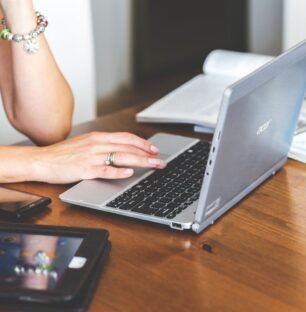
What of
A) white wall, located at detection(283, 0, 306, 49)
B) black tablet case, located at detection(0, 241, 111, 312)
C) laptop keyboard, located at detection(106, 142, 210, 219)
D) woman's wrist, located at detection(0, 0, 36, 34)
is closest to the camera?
black tablet case, located at detection(0, 241, 111, 312)

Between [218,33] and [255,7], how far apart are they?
0.38 meters

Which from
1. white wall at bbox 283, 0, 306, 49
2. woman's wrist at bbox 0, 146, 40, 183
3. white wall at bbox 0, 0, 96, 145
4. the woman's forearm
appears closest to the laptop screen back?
woman's wrist at bbox 0, 146, 40, 183

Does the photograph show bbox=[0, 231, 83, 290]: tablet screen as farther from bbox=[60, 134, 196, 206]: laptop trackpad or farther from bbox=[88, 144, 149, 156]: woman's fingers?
bbox=[88, 144, 149, 156]: woman's fingers

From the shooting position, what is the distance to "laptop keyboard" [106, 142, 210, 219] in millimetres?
989

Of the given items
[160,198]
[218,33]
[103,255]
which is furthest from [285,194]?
[218,33]

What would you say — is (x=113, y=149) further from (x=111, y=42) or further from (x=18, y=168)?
(x=111, y=42)

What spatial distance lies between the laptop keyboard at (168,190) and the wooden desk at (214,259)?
0.9 inches

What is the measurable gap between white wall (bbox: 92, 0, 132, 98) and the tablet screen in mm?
2222

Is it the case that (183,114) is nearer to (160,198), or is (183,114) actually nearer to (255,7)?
(160,198)

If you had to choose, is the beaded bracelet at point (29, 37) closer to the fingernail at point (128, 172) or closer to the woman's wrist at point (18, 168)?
the woman's wrist at point (18, 168)

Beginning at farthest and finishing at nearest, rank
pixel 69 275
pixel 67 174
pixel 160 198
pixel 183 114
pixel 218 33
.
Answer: pixel 218 33
pixel 183 114
pixel 67 174
pixel 160 198
pixel 69 275

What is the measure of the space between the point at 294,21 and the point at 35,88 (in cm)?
104

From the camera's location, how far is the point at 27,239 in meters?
0.89

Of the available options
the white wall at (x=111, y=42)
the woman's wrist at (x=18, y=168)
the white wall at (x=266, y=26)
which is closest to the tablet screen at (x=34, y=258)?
the woman's wrist at (x=18, y=168)
